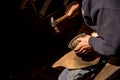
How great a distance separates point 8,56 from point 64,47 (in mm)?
604

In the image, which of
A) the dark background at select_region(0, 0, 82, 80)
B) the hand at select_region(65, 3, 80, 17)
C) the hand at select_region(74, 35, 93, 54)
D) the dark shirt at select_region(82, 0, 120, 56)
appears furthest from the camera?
the dark background at select_region(0, 0, 82, 80)

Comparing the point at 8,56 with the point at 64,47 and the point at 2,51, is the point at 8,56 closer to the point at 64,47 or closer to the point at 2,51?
the point at 2,51

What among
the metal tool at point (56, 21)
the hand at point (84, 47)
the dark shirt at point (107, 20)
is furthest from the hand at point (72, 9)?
the dark shirt at point (107, 20)

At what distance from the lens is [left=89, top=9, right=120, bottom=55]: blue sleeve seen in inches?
51.1

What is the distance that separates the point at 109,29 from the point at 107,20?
0.05 metres

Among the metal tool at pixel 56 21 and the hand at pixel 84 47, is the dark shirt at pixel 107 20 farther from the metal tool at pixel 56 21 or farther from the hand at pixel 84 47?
the metal tool at pixel 56 21

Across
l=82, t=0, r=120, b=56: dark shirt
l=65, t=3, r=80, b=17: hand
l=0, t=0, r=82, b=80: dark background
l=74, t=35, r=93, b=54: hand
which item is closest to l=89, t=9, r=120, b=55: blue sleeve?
l=82, t=0, r=120, b=56: dark shirt

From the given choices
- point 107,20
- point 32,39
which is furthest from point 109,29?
point 32,39

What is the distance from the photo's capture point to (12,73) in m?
2.81

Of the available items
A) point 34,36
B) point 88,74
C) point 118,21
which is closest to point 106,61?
point 88,74

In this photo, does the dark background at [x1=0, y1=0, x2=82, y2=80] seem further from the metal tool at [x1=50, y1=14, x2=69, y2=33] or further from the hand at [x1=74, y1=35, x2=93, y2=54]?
the hand at [x1=74, y1=35, x2=93, y2=54]

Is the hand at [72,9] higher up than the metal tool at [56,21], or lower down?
higher up

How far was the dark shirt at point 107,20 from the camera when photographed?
1285 mm

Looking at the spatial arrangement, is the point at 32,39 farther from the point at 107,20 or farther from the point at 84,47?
the point at 107,20
